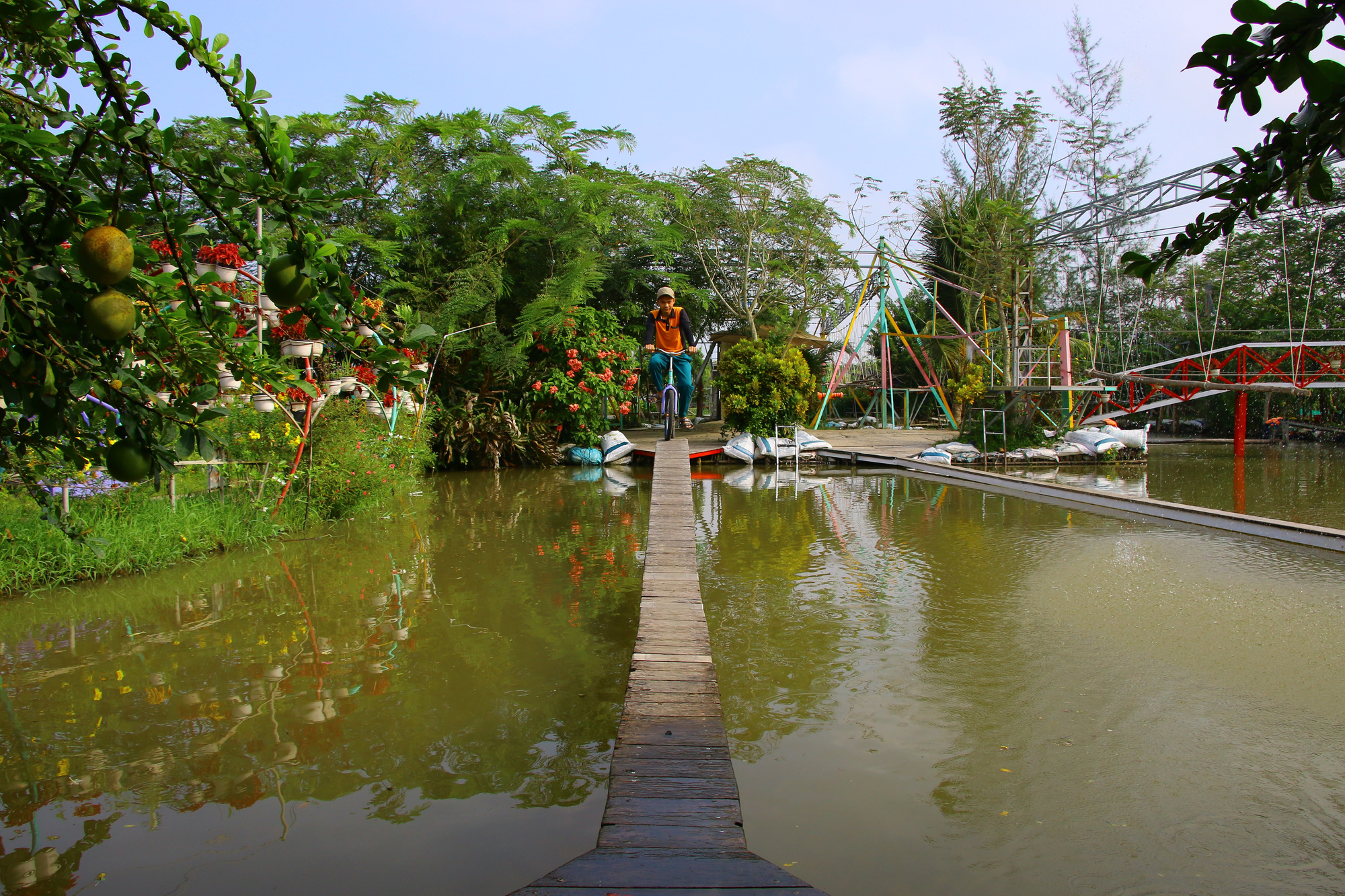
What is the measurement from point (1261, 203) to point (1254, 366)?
16.4 m

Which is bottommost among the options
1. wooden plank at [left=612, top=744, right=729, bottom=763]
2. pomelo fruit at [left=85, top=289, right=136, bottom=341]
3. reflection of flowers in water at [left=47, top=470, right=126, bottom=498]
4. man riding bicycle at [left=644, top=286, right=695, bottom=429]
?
wooden plank at [left=612, top=744, right=729, bottom=763]

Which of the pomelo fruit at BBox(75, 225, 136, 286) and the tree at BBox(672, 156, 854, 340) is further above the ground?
the tree at BBox(672, 156, 854, 340)

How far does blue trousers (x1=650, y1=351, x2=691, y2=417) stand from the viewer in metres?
10.1

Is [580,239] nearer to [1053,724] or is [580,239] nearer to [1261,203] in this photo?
[1053,724]

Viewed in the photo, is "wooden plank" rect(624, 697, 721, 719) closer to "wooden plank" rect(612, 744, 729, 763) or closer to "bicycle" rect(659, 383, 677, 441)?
"wooden plank" rect(612, 744, 729, 763)

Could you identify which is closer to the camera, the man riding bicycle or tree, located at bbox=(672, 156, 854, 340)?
the man riding bicycle

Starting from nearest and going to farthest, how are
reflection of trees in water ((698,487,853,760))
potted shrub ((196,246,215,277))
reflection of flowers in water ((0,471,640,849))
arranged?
reflection of flowers in water ((0,471,640,849)), reflection of trees in water ((698,487,853,760)), potted shrub ((196,246,215,277))

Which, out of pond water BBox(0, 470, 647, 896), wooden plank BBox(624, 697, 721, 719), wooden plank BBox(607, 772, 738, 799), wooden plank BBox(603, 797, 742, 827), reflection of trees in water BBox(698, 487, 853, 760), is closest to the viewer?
wooden plank BBox(603, 797, 742, 827)

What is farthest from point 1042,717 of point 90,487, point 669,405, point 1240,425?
point 1240,425

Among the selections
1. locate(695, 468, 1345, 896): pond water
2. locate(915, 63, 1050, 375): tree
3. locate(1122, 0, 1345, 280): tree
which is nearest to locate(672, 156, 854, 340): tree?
locate(915, 63, 1050, 375): tree

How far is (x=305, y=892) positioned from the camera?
2.14 meters

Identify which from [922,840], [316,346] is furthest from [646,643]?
[316,346]

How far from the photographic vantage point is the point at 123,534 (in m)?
5.46

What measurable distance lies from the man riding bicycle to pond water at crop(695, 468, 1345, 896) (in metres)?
4.31
